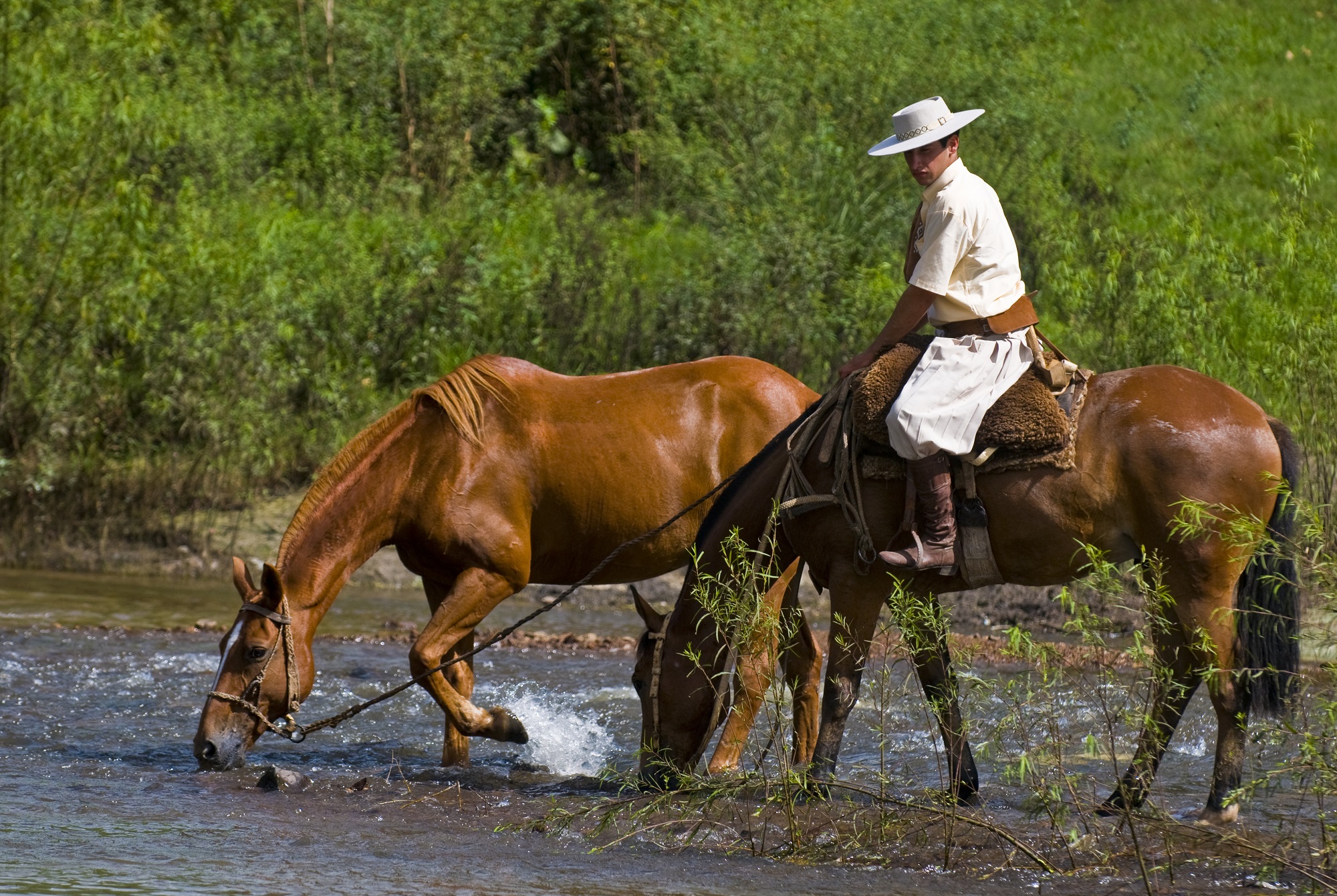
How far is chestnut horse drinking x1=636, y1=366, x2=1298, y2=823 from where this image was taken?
6141 millimetres

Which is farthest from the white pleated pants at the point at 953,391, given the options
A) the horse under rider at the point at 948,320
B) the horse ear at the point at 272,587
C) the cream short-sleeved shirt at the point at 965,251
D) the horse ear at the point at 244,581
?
the horse ear at the point at 244,581

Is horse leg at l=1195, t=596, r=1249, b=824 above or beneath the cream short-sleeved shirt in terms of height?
beneath

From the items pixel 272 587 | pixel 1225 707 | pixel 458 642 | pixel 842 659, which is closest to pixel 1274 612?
pixel 1225 707

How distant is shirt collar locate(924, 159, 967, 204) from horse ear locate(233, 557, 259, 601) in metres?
3.57

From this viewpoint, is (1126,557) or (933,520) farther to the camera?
(1126,557)

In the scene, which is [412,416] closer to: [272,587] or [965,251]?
[272,587]

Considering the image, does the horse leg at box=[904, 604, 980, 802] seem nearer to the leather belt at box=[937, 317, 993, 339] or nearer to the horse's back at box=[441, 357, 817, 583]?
the leather belt at box=[937, 317, 993, 339]

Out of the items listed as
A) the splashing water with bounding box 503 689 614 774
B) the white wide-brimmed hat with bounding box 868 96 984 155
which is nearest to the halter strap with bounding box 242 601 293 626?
the splashing water with bounding box 503 689 614 774

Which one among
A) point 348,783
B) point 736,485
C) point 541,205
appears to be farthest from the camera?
point 541,205

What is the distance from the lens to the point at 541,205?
20.3m

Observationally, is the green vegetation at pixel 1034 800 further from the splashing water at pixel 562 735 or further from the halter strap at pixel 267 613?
the halter strap at pixel 267 613

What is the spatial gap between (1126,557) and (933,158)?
188 cm

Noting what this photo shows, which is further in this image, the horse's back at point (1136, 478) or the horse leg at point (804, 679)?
the horse leg at point (804, 679)

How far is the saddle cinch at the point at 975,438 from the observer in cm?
621
